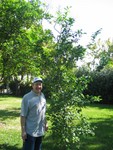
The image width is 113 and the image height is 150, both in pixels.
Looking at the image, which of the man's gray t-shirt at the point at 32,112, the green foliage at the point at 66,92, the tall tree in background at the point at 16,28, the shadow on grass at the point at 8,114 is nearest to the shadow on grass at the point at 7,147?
the green foliage at the point at 66,92

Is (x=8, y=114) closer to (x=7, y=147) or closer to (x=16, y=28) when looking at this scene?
(x=16, y=28)

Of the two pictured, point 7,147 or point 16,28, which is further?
point 16,28

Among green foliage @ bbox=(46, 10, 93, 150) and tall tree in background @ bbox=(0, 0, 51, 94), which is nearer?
green foliage @ bbox=(46, 10, 93, 150)

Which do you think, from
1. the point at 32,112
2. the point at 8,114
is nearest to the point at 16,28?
the point at 8,114

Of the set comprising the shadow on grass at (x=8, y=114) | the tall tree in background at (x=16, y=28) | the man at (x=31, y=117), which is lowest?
the shadow on grass at (x=8, y=114)

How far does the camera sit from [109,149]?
1005 cm

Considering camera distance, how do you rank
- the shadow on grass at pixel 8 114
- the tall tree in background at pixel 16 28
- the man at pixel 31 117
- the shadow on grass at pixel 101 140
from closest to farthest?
the man at pixel 31 117
the shadow on grass at pixel 101 140
the tall tree in background at pixel 16 28
the shadow on grass at pixel 8 114

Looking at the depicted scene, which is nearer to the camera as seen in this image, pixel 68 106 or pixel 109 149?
pixel 68 106

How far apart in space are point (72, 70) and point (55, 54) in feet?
2.49

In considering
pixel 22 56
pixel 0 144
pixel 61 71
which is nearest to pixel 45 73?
pixel 61 71

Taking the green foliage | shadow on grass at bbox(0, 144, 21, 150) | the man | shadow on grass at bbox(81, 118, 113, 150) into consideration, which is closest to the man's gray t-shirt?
the man

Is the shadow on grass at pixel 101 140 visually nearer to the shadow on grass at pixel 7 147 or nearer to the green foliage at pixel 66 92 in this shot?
the green foliage at pixel 66 92

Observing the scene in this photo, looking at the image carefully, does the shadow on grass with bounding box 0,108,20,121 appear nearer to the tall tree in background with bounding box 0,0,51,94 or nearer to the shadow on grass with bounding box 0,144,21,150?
the tall tree in background with bounding box 0,0,51,94

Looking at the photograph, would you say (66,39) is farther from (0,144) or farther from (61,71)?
(0,144)
